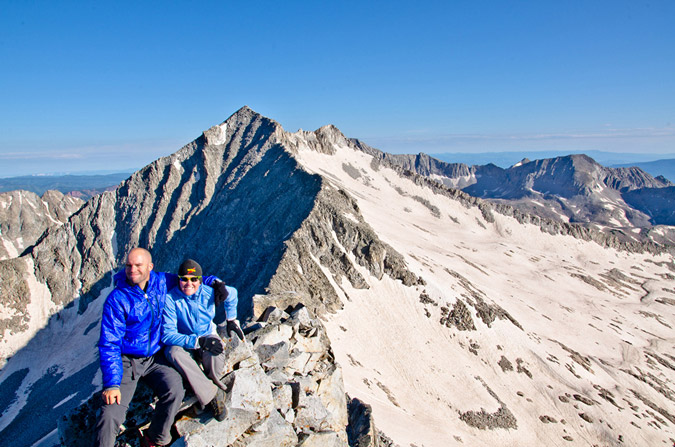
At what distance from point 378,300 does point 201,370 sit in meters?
54.4

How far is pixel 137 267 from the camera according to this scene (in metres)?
8.42

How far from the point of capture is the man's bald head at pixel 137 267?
8406 mm

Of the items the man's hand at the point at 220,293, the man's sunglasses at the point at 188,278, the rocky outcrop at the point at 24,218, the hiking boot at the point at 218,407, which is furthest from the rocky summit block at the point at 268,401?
the rocky outcrop at the point at 24,218

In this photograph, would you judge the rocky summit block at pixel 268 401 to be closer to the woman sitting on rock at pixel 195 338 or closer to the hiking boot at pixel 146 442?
the hiking boot at pixel 146 442

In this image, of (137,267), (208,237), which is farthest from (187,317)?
(208,237)

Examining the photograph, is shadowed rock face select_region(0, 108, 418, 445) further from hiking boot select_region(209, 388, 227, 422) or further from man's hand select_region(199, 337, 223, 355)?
man's hand select_region(199, 337, 223, 355)

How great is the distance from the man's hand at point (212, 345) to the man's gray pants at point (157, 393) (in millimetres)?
880

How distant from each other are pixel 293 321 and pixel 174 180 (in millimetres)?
124094

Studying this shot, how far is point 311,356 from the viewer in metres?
13.7

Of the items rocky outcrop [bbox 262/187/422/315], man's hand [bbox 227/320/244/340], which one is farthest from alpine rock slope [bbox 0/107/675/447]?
man's hand [bbox 227/320/244/340]

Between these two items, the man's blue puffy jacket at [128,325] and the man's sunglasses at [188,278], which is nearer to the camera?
the man's blue puffy jacket at [128,325]

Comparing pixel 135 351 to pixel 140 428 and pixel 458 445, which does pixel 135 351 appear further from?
pixel 458 445

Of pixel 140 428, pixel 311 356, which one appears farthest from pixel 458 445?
pixel 140 428

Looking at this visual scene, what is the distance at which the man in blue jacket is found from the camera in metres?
7.92
